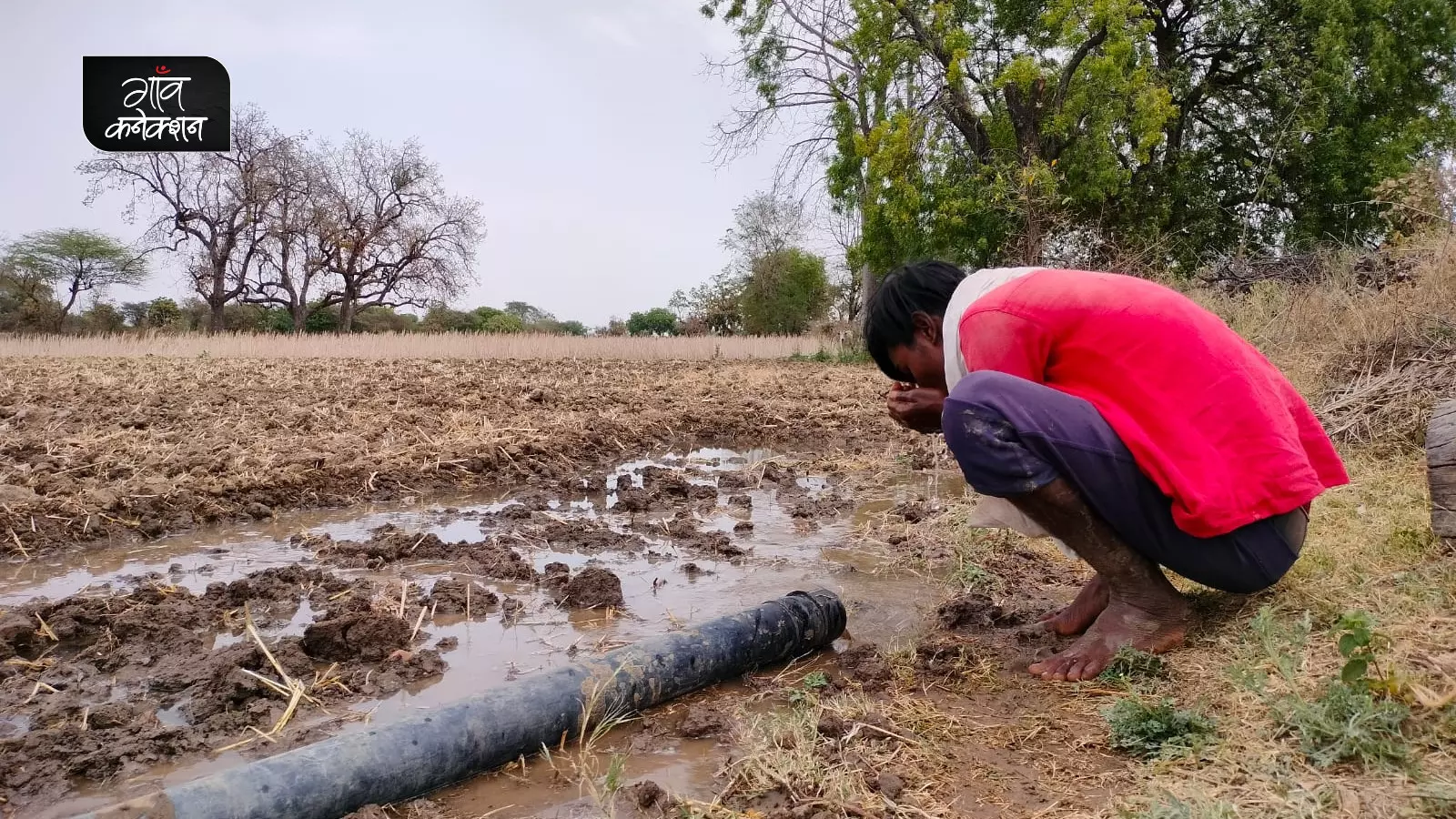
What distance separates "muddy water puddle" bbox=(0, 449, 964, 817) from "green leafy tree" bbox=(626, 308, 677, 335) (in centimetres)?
4906

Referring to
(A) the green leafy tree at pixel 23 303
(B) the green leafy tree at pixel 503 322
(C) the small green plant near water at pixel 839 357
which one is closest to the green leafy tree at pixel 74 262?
(A) the green leafy tree at pixel 23 303

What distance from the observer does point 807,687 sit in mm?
2596

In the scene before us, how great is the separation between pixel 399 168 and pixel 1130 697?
42.8 m

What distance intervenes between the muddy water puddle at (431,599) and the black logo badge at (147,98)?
12089 millimetres

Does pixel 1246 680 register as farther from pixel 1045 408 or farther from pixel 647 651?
pixel 647 651

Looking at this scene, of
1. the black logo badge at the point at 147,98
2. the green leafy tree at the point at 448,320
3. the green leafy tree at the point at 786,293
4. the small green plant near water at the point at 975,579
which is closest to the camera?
the small green plant near water at the point at 975,579

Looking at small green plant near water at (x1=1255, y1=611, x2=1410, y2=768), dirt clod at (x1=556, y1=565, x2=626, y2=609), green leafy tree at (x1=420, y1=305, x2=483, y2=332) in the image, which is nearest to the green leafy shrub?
small green plant near water at (x1=1255, y1=611, x2=1410, y2=768)

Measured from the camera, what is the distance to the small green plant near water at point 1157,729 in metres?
1.97

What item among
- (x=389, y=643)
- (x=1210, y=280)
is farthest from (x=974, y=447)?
(x=1210, y=280)

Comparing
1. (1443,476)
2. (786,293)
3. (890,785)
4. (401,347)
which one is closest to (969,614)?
(890,785)

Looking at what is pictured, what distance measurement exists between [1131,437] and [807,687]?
1164mm

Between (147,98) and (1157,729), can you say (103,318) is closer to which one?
(147,98)

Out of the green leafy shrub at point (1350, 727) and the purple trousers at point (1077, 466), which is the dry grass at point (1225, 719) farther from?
the purple trousers at point (1077, 466)

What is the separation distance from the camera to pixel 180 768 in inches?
82.9
